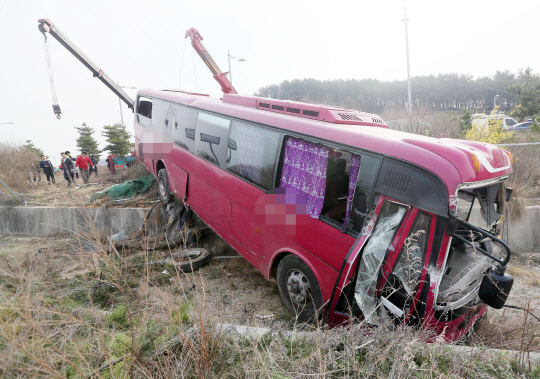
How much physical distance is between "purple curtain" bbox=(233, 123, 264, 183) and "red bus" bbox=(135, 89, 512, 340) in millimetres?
16

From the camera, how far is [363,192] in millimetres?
3100

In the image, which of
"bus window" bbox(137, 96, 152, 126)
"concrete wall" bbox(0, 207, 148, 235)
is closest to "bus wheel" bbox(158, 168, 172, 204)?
"bus window" bbox(137, 96, 152, 126)

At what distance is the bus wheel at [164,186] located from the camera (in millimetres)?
7525

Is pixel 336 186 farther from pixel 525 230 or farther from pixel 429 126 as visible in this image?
pixel 429 126

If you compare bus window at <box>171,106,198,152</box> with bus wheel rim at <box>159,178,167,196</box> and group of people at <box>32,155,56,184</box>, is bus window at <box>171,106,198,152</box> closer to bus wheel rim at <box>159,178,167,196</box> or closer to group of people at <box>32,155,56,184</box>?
bus wheel rim at <box>159,178,167,196</box>

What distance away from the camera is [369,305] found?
2881 millimetres

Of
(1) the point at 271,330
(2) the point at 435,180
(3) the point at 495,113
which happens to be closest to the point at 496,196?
(2) the point at 435,180

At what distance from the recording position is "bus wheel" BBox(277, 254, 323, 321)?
3594 mm

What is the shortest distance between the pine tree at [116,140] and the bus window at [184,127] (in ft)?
55.6

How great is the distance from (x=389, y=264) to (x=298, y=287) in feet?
4.48

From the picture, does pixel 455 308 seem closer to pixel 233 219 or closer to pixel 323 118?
pixel 323 118

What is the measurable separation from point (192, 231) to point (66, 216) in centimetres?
630

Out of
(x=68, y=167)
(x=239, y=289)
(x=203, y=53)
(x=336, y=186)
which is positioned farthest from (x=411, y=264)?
(x=68, y=167)

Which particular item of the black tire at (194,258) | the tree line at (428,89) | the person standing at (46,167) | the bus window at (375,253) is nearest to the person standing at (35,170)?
the person standing at (46,167)
